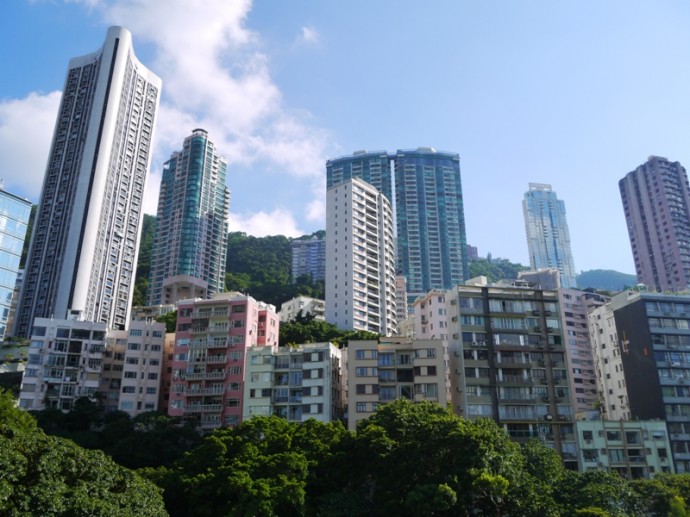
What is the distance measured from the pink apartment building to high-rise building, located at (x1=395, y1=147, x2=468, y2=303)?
4391 inches

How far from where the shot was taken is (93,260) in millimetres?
112062

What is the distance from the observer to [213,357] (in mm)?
72875

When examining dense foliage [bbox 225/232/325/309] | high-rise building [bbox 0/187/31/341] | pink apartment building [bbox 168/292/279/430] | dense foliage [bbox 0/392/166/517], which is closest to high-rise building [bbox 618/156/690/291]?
dense foliage [bbox 225/232/325/309]

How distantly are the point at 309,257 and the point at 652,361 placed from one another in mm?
134288

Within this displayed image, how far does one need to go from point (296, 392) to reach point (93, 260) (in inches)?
2415

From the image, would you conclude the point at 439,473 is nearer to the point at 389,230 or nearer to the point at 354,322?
the point at 354,322

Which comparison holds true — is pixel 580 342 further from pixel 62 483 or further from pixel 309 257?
pixel 309 257

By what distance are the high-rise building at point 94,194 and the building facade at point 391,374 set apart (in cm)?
6276

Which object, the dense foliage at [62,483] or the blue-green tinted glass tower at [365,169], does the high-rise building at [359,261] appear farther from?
the dense foliage at [62,483]

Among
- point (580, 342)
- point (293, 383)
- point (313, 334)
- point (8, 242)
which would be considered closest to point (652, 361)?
point (293, 383)

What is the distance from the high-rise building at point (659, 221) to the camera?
154m

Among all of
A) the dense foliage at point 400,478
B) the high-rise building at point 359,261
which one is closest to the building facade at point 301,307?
the high-rise building at point 359,261

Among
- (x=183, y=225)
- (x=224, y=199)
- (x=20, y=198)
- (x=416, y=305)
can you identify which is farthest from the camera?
(x=224, y=199)

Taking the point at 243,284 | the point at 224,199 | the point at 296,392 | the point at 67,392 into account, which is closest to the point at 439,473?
the point at 296,392
